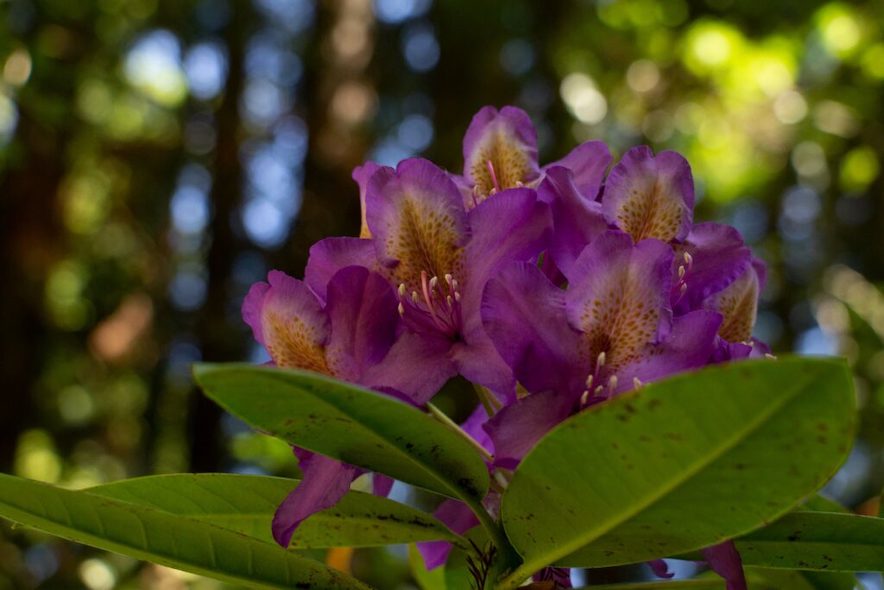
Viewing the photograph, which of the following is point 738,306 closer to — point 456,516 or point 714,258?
point 714,258

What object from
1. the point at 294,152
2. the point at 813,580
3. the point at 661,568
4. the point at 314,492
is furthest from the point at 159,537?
the point at 294,152

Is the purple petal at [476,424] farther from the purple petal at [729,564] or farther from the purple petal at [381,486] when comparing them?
the purple petal at [729,564]

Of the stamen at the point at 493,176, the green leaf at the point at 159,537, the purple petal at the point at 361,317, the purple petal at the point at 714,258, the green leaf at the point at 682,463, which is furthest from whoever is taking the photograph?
the stamen at the point at 493,176

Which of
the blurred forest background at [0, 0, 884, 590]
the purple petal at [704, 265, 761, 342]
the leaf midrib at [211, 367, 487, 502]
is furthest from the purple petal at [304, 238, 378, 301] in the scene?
the blurred forest background at [0, 0, 884, 590]

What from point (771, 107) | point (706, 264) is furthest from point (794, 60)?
point (706, 264)

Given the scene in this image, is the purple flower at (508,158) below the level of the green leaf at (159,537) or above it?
above

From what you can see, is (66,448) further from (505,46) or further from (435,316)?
(435,316)

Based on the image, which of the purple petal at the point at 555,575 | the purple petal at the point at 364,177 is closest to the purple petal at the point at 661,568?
the purple petal at the point at 555,575
